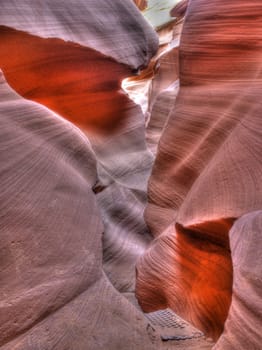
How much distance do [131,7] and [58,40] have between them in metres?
1.60

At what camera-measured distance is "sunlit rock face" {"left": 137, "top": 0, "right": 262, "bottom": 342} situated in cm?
244

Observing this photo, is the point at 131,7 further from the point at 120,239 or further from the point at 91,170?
the point at 120,239

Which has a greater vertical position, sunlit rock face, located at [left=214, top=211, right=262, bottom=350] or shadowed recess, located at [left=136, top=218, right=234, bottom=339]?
sunlit rock face, located at [left=214, top=211, right=262, bottom=350]

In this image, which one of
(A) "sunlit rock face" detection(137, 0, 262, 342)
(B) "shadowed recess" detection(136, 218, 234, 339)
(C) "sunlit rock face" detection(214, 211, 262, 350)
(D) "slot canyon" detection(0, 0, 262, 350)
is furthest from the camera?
(B) "shadowed recess" detection(136, 218, 234, 339)

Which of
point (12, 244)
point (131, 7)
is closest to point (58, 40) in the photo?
point (131, 7)

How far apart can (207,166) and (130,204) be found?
1.71 m

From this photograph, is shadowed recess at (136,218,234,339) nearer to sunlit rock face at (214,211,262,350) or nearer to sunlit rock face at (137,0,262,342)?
sunlit rock face at (137,0,262,342)

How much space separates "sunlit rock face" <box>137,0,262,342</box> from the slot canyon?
0.04 feet

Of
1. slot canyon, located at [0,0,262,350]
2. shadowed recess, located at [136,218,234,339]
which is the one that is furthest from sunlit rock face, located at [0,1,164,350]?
shadowed recess, located at [136,218,234,339]

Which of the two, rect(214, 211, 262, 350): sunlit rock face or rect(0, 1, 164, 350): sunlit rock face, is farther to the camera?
rect(0, 1, 164, 350): sunlit rock face

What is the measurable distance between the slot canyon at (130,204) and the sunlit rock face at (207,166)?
0.04ft

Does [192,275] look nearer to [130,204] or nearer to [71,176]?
[71,176]

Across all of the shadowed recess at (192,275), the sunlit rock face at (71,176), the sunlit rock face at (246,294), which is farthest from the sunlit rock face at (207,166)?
the sunlit rock face at (71,176)

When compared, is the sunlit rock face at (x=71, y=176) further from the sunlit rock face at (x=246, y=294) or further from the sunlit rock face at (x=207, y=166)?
the sunlit rock face at (x=246, y=294)
